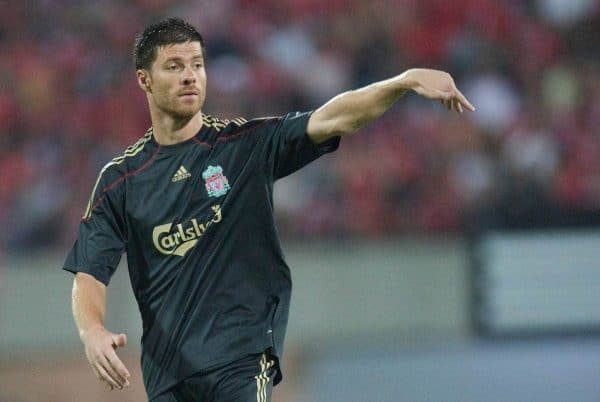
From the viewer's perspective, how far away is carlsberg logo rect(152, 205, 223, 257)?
13.7 ft

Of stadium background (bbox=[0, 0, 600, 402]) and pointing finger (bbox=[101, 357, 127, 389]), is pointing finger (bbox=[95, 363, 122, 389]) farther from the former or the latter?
stadium background (bbox=[0, 0, 600, 402])

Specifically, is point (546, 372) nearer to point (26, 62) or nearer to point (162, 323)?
point (162, 323)

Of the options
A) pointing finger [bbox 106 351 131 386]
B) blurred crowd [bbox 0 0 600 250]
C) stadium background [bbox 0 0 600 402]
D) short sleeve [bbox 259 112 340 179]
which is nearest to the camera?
pointing finger [bbox 106 351 131 386]

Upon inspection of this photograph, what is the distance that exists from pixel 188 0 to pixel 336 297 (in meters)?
4.30

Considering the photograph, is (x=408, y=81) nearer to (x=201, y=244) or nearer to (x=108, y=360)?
(x=201, y=244)

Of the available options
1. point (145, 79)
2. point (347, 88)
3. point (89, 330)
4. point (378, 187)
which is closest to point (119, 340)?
point (89, 330)

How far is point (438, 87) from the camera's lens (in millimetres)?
3660

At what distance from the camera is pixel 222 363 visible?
412 centimetres

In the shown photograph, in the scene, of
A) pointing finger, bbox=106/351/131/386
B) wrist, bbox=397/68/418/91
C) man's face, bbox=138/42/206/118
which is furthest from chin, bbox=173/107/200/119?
pointing finger, bbox=106/351/131/386

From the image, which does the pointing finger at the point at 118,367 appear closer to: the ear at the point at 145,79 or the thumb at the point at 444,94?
the ear at the point at 145,79

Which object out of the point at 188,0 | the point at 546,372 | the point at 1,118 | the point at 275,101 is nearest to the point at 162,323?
the point at 546,372

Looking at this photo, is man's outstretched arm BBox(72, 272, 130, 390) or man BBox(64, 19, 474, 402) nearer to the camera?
man's outstretched arm BBox(72, 272, 130, 390)

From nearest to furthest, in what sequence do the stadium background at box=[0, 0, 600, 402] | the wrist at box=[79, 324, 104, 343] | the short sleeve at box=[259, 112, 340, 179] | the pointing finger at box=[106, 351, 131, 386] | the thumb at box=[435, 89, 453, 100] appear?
the thumb at box=[435, 89, 453, 100]
the pointing finger at box=[106, 351, 131, 386]
the wrist at box=[79, 324, 104, 343]
the short sleeve at box=[259, 112, 340, 179]
the stadium background at box=[0, 0, 600, 402]

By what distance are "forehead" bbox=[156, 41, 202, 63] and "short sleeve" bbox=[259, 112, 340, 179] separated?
379 mm
